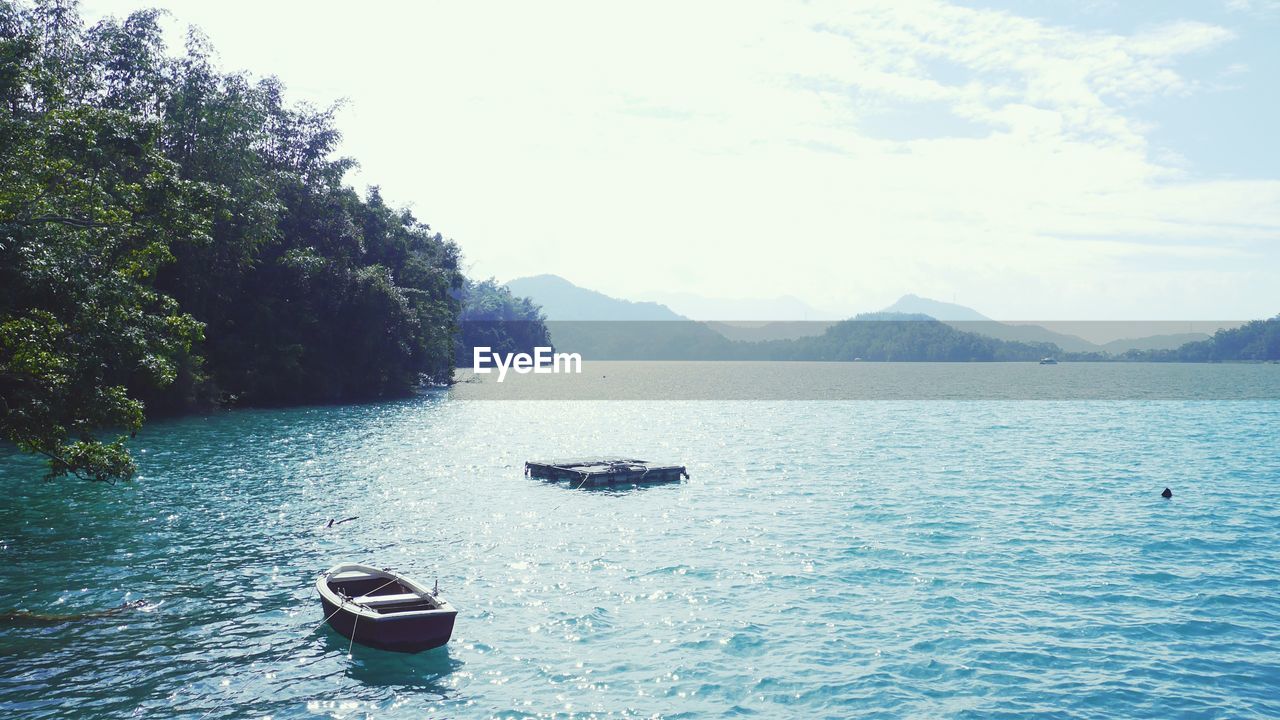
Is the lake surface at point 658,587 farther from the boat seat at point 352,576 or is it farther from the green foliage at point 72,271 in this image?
the green foliage at point 72,271

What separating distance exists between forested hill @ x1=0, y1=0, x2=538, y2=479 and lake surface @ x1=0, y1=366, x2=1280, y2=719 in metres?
5.57

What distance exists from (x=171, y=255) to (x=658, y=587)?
21.0m

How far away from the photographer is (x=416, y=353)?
10506 cm

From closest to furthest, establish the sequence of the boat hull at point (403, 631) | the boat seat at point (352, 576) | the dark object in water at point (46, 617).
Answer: the boat hull at point (403, 631)
the dark object in water at point (46, 617)
the boat seat at point (352, 576)

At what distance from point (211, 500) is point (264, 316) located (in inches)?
1925

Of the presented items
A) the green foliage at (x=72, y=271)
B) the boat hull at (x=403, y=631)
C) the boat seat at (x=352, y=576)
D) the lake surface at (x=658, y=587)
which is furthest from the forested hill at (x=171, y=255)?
the boat hull at (x=403, y=631)

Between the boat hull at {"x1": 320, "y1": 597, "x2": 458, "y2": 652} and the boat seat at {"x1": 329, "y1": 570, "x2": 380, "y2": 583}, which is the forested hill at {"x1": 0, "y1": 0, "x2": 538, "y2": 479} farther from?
the boat hull at {"x1": 320, "y1": 597, "x2": 458, "y2": 652}

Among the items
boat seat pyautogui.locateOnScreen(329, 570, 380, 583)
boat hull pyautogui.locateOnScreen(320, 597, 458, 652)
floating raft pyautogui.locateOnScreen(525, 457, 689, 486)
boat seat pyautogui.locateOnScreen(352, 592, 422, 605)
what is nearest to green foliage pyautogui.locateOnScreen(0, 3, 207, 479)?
boat seat pyautogui.locateOnScreen(329, 570, 380, 583)

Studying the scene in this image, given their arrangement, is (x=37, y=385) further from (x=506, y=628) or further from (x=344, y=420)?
(x=344, y=420)

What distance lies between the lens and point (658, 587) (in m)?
26.0

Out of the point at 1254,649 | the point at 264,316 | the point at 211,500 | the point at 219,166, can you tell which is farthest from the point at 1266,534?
the point at 264,316

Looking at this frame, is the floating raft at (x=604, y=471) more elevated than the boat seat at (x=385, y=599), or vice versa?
the boat seat at (x=385, y=599)

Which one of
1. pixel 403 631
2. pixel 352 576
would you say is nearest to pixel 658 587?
pixel 403 631

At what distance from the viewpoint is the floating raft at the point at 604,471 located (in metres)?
46.4
